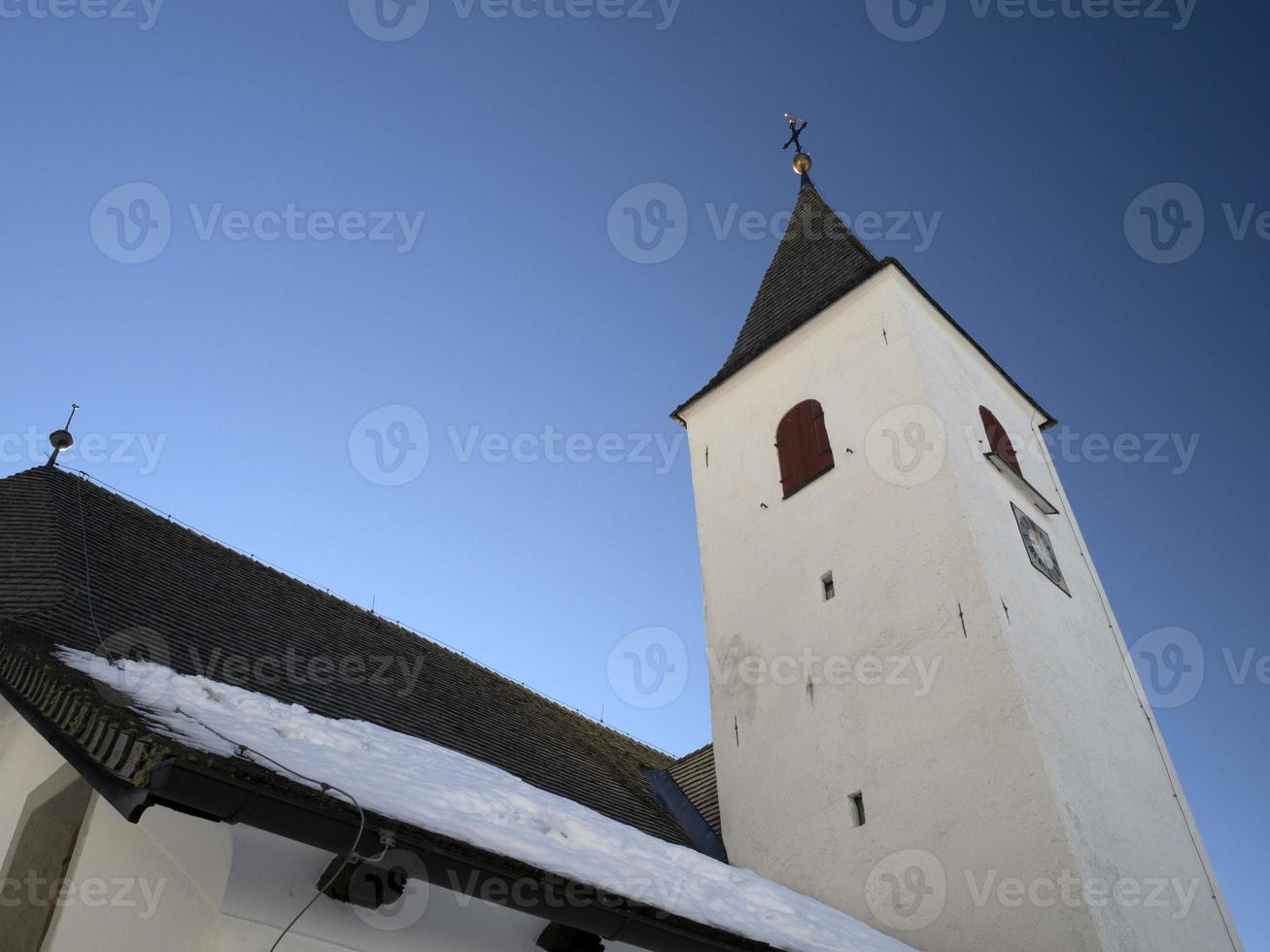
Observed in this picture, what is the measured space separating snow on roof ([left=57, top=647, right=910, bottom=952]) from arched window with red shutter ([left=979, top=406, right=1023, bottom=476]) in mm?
7039

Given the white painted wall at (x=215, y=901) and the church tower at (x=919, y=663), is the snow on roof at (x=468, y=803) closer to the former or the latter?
the white painted wall at (x=215, y=901)

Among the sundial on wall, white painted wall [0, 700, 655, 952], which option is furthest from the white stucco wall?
white painted wall [0, 700, 655, 952]

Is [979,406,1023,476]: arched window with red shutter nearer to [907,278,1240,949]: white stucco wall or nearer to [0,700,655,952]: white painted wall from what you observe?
[907,278,1240,949]: white stucco wall

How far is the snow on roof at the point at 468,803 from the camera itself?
16.5 feet

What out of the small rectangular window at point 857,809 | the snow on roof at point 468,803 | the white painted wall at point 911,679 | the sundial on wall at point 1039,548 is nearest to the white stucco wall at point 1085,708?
the white painted wall at point 911,679

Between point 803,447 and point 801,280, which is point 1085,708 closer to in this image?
point 803,447

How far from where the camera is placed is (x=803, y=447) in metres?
13.5

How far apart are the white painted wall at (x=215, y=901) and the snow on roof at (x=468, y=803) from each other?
1.37 ft

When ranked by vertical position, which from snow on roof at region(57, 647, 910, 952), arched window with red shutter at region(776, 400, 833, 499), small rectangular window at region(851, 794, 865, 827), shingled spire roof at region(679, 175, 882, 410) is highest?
shingled spire roof at region(679, 175, 882, 410)

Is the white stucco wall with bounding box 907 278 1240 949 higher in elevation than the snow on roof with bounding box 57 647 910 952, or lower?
higher

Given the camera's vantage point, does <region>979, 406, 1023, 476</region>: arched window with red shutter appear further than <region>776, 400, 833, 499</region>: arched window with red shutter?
Yes

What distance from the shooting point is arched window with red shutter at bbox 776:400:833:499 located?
1305 centimetres

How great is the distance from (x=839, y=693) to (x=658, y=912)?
6166 millimetres

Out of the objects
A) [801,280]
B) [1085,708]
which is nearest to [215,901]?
[1085,708]
